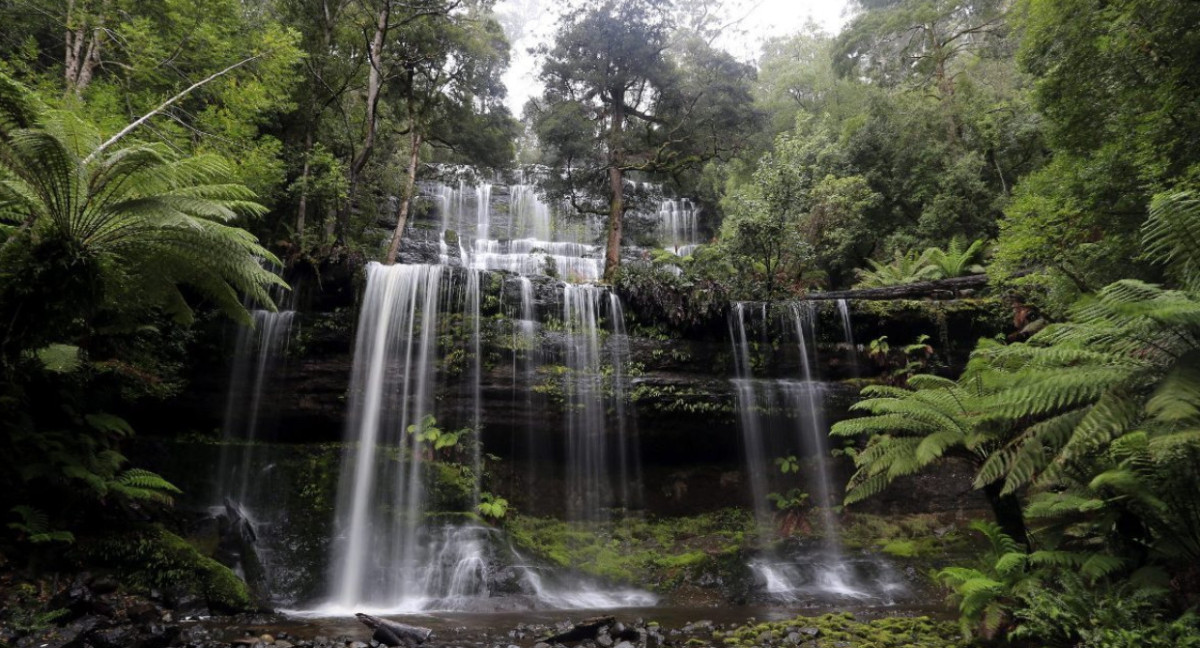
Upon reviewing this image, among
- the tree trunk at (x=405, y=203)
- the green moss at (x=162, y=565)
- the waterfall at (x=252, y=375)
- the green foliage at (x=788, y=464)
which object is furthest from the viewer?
the tree trunk at (x=405, y=203)

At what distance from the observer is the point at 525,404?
10859 millimetres

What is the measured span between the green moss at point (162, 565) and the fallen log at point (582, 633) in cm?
364

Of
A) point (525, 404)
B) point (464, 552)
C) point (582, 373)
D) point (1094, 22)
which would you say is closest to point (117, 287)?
point (464, 552)

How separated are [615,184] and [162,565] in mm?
11378

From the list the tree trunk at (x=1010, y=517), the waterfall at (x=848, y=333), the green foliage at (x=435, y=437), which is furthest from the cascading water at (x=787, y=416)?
the green foliage at (x=435, y=437)

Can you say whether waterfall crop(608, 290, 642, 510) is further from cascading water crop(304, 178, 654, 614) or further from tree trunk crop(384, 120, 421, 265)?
tree trunk crop(384, 120, 421, 265)

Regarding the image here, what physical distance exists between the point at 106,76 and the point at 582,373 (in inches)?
403

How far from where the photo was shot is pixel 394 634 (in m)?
5.43

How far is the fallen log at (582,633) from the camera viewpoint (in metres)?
5.67

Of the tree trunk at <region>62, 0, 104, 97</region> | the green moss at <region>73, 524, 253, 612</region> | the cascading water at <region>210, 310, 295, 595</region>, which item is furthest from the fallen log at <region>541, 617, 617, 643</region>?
the tree trunk at <region>62, 0, 104, 97</region>

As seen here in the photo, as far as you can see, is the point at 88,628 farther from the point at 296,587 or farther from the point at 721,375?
the point at 721,375

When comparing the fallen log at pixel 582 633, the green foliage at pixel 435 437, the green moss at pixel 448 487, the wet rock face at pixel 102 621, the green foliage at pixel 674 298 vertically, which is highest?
→ the green foliage at pixel 674 298

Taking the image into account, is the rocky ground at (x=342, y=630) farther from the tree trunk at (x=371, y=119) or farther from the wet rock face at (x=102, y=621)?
the tree trunk at (x=371, y=119)

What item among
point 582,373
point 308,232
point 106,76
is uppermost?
point 106,76
